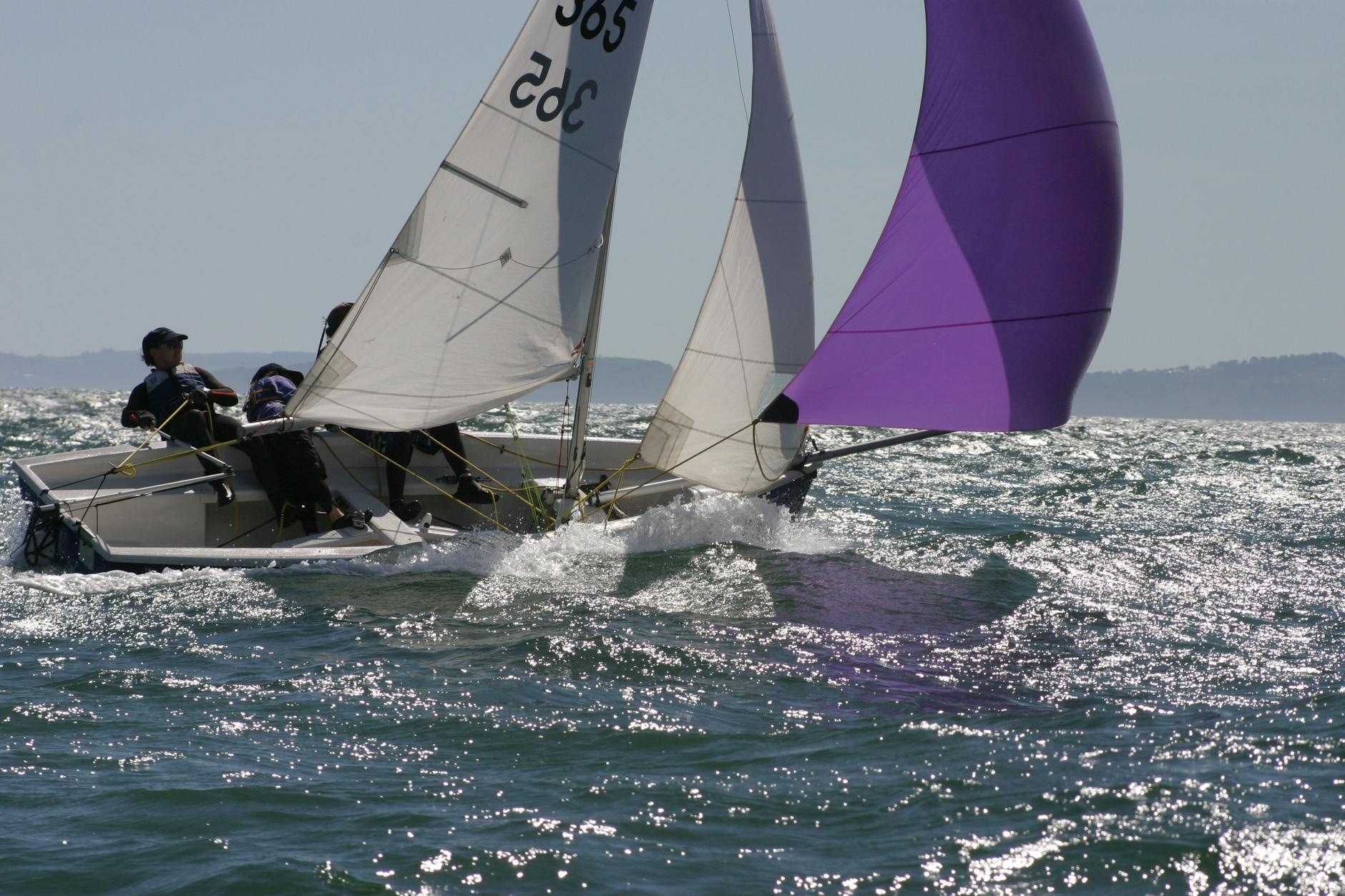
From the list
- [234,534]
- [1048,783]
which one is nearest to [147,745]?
[1048,783]

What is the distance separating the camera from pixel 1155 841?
3.81 meters

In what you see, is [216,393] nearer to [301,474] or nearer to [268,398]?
[268,398]

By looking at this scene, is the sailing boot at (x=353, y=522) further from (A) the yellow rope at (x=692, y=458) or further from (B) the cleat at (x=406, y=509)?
(A) the yellow rope at (x=692, y=458)

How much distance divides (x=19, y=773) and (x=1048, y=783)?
136 inches

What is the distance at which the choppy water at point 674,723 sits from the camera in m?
3.69

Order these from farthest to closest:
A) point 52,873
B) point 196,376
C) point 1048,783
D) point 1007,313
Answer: point 196,376
point 1007,313
point 1048,783
point 52,873

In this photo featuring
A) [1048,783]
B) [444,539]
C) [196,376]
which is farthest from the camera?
[196,376]

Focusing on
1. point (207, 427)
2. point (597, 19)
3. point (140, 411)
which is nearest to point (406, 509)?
point (207, 427)

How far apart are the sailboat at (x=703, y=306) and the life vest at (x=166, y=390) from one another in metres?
0.31

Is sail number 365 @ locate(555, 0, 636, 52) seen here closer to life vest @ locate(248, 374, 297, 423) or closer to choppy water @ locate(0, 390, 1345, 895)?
life vest @ locate(248, 374, 297, 423)

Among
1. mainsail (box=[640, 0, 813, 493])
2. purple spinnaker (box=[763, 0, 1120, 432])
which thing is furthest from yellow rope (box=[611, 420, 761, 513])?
purple spinnaker (box=[763, 0, 1120, 432])

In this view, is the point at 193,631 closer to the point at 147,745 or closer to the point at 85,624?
the point at 85,624

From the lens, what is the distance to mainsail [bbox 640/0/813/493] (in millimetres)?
8891

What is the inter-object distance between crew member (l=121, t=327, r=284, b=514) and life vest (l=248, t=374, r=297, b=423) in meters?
0.21
